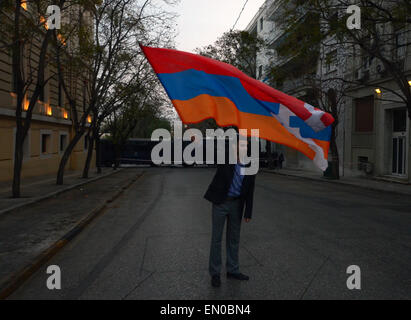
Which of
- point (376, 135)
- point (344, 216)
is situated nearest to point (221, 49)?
point (376, 135)

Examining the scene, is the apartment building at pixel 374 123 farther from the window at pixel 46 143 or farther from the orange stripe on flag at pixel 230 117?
the orange stripe on flag at pixel 230 117

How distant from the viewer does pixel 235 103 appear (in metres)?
5.16

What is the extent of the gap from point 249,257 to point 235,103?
249cm

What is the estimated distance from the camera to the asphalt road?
15.4 ft

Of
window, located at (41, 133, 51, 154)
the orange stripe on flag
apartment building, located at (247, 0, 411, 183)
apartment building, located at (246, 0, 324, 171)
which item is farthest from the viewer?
apartment building, located at (246, 0, 324, 171)

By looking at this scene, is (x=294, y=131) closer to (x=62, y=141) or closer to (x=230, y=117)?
(x=230, y=117)

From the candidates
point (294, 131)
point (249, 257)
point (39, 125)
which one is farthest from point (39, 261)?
point (39, 125)

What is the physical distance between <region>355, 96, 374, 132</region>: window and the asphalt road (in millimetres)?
15111

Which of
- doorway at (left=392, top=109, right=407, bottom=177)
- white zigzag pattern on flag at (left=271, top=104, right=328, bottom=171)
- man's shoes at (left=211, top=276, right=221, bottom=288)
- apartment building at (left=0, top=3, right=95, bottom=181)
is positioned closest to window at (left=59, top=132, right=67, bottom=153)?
apartment building at (left=0, top=3, right=95, bottom=181)

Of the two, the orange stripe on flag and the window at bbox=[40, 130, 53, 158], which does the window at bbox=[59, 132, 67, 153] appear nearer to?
the window at bbox=[40, 130, 53, 158]

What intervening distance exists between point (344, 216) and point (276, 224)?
89.3 inches

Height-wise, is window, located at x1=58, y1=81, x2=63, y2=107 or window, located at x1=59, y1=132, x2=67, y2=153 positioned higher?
window, located at x1=58, y1=81, x2=63, y2=107

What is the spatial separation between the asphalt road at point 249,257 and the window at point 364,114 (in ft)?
49.6
